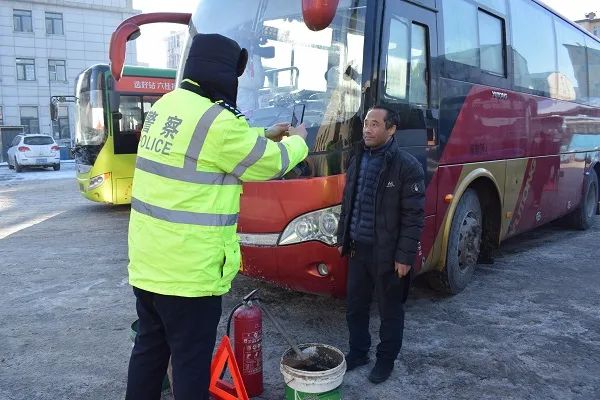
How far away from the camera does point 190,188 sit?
7.76 ft

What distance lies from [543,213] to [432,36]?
3.46 metres

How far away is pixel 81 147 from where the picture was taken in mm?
10797

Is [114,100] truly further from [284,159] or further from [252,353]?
[284,159]

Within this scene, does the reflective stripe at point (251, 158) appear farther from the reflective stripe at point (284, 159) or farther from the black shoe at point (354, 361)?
the black shoe at point (354, 361)

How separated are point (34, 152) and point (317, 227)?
2281 cm

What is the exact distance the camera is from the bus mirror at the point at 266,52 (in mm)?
4332

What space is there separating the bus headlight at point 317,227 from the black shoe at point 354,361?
80 cm

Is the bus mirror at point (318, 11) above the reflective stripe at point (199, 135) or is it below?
above

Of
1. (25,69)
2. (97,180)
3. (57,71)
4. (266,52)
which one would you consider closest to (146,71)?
(97,180)

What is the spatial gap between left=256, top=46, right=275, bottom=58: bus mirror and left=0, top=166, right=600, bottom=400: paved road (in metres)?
2.23

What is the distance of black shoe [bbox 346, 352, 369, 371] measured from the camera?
3.70 m

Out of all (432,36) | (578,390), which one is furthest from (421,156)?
(578,390)

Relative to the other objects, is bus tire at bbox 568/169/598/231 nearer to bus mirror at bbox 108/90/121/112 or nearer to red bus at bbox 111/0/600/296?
red bus at bbox 111/0/600/296

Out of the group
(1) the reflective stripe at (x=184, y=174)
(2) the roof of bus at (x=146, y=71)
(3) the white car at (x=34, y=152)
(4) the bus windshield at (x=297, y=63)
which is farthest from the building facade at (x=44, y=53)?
(1) the reflective stripe at (x=184, y=174)
